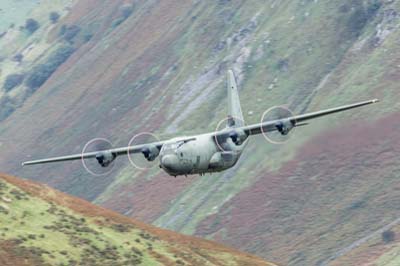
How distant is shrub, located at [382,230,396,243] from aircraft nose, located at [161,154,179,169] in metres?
101

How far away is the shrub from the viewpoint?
176413 millimetres

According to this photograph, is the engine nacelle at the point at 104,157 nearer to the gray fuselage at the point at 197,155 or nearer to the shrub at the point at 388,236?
the gray fuselage at the point at 197,155

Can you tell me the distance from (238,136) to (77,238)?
1692cm

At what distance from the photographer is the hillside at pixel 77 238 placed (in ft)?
263

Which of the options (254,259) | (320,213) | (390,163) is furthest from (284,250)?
(254,259)

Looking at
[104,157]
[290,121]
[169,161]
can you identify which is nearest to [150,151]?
[104,157]

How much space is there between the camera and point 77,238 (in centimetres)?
8500

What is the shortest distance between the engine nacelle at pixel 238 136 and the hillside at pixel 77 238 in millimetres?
11182

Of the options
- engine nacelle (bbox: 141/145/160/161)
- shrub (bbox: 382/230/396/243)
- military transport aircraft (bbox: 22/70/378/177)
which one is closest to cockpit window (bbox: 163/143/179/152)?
military transport aircraft (bbox: 22/70/378/177)

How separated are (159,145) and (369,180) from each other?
113 m

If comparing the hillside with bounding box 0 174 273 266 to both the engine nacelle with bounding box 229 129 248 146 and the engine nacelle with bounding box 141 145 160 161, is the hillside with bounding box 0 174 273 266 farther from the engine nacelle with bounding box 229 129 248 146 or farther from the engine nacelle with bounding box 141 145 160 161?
the engine nacelle with bounding box 229 129 248 146

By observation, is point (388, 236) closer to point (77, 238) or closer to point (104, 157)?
point (104, 157)

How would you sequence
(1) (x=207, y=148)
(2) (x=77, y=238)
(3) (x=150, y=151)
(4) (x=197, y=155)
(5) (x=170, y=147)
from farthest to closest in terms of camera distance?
(3) (x=150, y=151) < (1) (x=207, y=148) < (4) (x=197, y=155) < (2) (x=77, y=238) < (5) (x=170, y=147)

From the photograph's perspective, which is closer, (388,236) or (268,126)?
(268,126)
